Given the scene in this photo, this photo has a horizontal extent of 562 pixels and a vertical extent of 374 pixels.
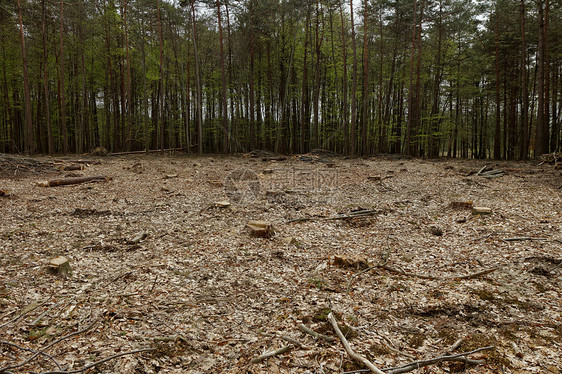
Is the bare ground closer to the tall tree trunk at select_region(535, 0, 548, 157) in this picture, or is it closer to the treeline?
the tall tree trunk at select_region(535, 0, 548, 157)

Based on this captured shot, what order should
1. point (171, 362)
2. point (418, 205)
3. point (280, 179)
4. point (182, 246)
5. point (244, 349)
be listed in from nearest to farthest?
point (171, 362) < point (244, 349) < point (182, 246) < point (418, 205) < point (280, 179)

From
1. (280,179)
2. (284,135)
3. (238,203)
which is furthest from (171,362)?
(284,135)

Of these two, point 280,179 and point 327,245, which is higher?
point 280,179

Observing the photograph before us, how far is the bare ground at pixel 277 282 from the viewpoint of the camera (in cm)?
244

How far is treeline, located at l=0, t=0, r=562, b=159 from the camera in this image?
17688mm

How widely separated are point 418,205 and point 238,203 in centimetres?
487

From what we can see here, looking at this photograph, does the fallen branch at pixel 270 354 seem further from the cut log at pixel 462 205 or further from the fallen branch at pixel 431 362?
the cut log at pixel 462 205

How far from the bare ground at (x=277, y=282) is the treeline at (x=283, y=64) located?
43.0 ft

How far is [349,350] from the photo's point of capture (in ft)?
7.87

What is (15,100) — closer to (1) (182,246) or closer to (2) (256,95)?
(2) (256,95)

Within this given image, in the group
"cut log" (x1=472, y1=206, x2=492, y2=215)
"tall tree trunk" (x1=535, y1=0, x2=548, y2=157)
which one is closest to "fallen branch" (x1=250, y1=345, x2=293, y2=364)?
"cut log" (x1=472, y1=206, x2=492, y2=215)

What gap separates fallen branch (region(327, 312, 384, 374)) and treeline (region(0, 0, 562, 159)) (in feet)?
55.1

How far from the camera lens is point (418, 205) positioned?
24.0 ft

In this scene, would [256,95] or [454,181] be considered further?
[256,95]
